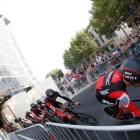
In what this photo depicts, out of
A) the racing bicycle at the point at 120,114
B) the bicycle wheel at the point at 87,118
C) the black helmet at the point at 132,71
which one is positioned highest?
the black helmet at the point at 132,71

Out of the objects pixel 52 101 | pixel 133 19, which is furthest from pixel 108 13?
pixel 52 101

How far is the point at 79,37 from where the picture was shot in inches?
1730

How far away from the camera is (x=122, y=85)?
8.97 ft

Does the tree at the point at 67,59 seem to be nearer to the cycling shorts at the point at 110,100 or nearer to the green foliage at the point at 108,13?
the green foliage at the point at 108,13

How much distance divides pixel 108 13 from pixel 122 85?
23803 mm

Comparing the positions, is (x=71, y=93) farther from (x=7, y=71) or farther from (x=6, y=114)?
(x=7, y=71)

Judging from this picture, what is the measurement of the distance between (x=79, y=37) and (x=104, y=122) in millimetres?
40761

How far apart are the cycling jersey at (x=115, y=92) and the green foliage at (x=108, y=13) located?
74.3 ft

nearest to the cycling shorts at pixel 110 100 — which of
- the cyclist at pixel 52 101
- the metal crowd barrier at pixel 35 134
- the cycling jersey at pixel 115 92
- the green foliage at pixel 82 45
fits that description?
the cycling jersey at pixel 115 92

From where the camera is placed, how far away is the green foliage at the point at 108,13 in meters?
22.7

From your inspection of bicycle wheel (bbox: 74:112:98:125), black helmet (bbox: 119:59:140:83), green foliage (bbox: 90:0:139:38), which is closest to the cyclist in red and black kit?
black helmet (bbox: 119:59:140:83)

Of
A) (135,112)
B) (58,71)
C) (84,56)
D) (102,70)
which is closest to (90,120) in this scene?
(135,112)

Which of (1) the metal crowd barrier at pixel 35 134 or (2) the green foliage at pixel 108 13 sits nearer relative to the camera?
(1) the metal crowd barrier at pixel 35 134

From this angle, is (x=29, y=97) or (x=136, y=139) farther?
(x=29, y=97)
